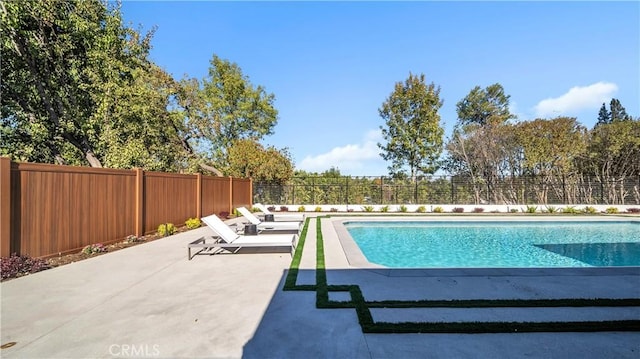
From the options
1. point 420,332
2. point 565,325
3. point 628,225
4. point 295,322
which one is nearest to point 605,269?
point 565,325

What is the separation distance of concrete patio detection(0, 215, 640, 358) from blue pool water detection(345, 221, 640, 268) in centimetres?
290

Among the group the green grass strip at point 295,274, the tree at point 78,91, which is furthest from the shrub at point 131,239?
the tree at point 78,91

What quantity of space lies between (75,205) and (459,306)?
7624 mm

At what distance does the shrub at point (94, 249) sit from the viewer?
22.3 ft

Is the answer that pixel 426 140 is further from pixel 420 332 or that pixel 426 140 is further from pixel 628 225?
pixel 420 332

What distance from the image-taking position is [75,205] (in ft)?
21.6

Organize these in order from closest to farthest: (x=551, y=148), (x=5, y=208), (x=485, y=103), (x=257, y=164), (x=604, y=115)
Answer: (x=5, y=208)
(x=257, y=164)
(x=551, y=148)
(x=485, y=103)
(x=604, y=115)

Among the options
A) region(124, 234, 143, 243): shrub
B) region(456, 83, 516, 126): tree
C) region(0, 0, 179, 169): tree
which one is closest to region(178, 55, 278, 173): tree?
region(0, 0, 179, 169): tree

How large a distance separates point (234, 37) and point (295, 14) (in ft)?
18.4

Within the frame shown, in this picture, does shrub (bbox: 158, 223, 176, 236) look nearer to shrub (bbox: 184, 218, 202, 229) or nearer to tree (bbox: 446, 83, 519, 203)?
shrub (bbox: 184, 218, 202, 229)

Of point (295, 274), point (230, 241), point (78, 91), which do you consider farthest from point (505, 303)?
point (78, 91)

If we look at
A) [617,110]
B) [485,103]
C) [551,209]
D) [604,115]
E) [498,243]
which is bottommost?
[498,243]

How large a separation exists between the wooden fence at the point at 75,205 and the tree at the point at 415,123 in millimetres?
19297

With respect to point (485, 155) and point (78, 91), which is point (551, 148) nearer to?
point (485, 155)
